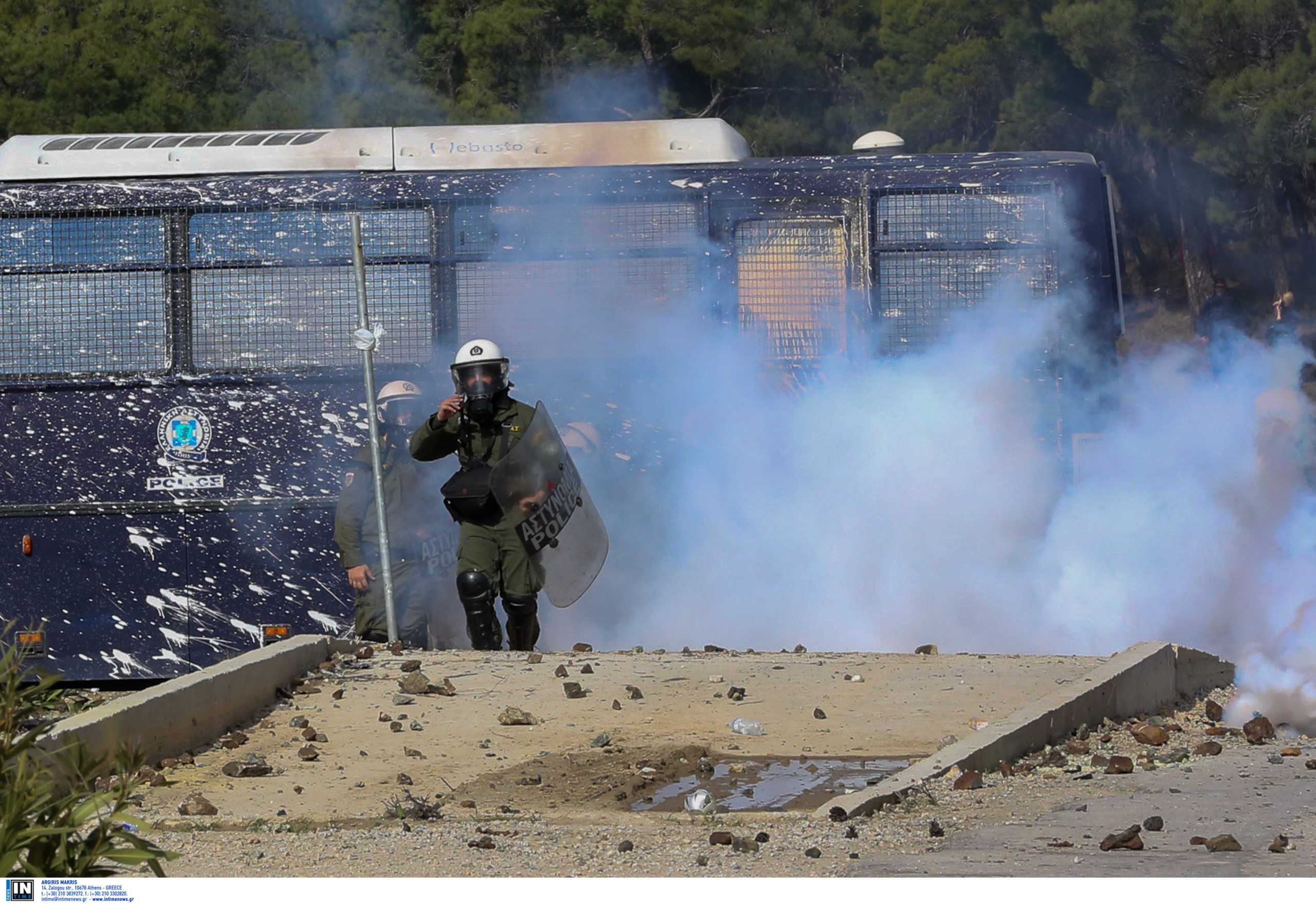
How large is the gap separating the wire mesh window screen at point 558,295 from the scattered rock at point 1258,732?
14.1 ft

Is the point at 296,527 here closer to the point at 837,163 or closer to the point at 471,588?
the point at 471,588

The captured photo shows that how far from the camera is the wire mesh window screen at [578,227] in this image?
10562 millimetres

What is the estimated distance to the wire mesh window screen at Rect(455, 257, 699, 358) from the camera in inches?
414

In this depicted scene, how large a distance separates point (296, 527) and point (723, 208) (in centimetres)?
306

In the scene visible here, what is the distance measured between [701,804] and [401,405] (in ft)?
16.1

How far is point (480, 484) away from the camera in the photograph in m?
9.48

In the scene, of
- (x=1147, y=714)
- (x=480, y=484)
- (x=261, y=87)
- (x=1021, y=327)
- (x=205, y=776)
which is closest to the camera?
(x=205, y=776)

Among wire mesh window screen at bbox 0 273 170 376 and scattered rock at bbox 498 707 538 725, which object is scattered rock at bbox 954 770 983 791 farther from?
wire mesh window screen at bbox 0 273 170 376

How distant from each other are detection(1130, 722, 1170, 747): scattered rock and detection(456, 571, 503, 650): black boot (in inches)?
141

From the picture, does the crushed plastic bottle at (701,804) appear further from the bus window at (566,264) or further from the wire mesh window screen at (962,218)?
the wire mesh window screen at (962,218)

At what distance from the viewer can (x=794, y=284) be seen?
34.5 feet

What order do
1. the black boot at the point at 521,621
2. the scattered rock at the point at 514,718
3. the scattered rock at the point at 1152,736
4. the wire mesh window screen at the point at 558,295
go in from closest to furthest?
the scattered rock at the point at 1152,736 → the scattered rock at the point at 514,718 → the black boot at the point at 521,621 → the wire mesh window screen at the point at 558,295

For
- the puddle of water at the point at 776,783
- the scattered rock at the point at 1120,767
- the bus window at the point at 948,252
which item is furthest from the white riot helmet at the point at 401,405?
the scattered rock at the point at 1120,767

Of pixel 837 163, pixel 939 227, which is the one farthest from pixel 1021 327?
pixel 837 163
